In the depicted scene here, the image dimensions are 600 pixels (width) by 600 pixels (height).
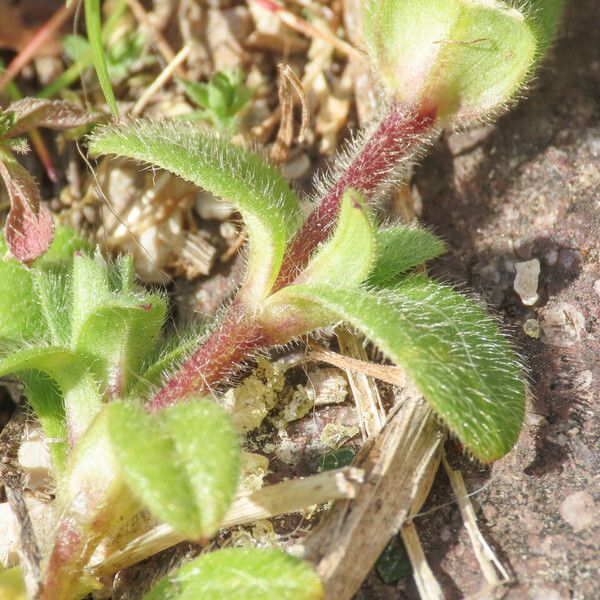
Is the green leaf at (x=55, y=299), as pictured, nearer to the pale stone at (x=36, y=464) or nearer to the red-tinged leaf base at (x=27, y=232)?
the red-tinged leaf base at (x=27, y=232)

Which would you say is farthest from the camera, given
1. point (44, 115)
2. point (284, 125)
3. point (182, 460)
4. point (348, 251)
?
point (284, 125)

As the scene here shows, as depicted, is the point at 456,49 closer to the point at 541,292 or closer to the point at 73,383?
the point at 541,292

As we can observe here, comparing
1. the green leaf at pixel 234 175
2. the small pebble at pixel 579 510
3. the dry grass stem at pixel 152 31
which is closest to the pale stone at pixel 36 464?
the green leaf at pixel 234 175

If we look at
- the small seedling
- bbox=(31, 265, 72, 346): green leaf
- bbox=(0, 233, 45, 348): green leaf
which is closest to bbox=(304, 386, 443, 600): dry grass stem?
bbox=(31, 265, 72, 346): green leaf

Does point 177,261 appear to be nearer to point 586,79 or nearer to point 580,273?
point 580,273

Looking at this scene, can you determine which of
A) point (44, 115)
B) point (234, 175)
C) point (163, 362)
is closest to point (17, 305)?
point (163, 362)

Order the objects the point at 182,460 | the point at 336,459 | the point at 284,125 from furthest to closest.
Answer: the point at 284,125 < the point at 336,459 < the point at 182,460
